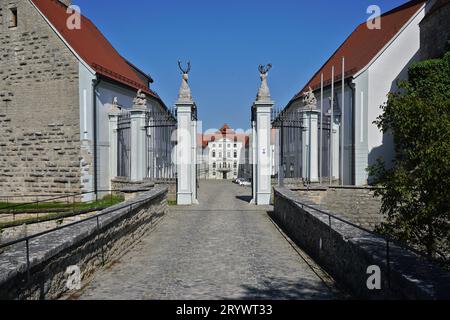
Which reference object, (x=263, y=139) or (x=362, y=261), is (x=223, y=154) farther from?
(x=362, y=261)

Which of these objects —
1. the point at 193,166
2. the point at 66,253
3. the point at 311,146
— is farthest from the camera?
the point at 311,146

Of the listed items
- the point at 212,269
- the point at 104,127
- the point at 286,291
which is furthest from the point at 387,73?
the point at 286,291

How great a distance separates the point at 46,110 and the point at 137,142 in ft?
19.2

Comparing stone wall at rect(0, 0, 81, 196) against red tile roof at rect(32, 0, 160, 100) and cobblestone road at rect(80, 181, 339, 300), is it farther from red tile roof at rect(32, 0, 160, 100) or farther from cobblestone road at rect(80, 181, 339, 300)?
cobblestone road at rect(80, 181, 339, 300)

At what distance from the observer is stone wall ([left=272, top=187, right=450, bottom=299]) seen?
388cm

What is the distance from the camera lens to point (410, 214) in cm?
725

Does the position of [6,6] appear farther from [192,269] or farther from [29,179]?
[192,269]

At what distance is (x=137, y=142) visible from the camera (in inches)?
698

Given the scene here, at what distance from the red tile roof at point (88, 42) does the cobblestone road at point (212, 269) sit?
43.2 ft

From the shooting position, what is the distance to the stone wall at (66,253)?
4410mm

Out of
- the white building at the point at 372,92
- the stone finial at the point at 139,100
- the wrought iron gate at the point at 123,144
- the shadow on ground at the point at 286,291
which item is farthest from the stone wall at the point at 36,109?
the shadow on ground at the point at 286,291

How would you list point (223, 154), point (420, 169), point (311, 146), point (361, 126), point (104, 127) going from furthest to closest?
point (223, 154)
point (361, 126)
point (104, 127)
point (311, 146)
point (420, 169)

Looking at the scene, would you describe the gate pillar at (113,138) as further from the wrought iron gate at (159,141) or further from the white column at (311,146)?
the white column at (311,146)

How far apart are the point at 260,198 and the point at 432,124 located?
10308 millimetres
